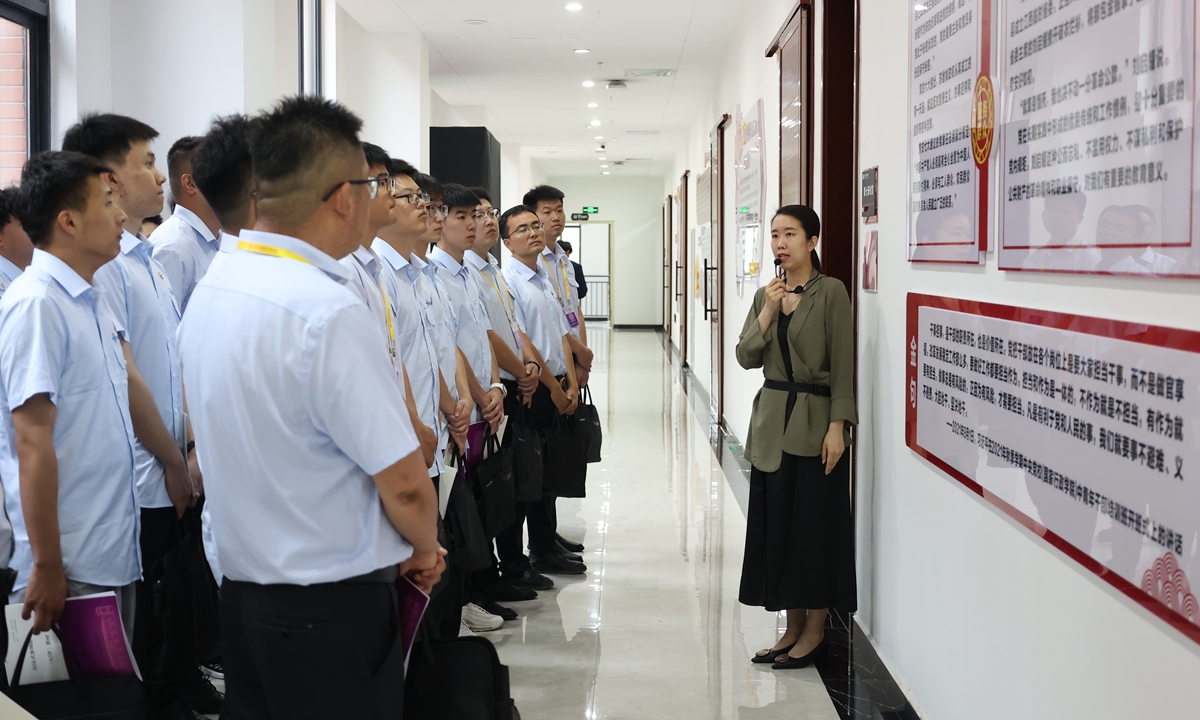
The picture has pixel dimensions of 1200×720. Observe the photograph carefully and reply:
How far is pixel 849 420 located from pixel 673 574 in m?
1.63

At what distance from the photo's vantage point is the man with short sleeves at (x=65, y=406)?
2146 mm

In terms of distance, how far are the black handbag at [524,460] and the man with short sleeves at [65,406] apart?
1783mm

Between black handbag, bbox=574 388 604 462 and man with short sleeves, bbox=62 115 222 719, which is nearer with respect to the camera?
man with short sleeves, bbox=62 115 222 719

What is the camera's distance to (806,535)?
3320 mm

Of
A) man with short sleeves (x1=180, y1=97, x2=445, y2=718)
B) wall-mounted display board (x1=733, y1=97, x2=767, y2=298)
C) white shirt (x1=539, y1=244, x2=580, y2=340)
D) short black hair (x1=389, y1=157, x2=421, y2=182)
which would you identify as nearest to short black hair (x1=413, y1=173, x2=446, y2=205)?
short black hair (x1=389, y1=157, x2=421, y2=182)

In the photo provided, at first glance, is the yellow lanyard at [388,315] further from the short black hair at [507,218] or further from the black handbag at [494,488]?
the short black hair at [507,218]

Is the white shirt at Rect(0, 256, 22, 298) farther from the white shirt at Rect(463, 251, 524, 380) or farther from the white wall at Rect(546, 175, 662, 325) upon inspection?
the white wall at Rect(546, 175, 662, 325)

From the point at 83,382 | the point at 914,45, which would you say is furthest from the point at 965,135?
the point at 83,382

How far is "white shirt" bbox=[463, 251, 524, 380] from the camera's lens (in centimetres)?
412

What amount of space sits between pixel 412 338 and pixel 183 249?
0.80 m

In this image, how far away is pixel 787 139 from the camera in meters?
5.04

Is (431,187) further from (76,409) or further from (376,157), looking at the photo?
(76,409)

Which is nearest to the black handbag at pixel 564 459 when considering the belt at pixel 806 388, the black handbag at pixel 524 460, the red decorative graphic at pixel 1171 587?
the black handbag at pixel 524 460

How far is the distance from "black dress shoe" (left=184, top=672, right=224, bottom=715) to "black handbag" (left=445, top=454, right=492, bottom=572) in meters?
0.85
